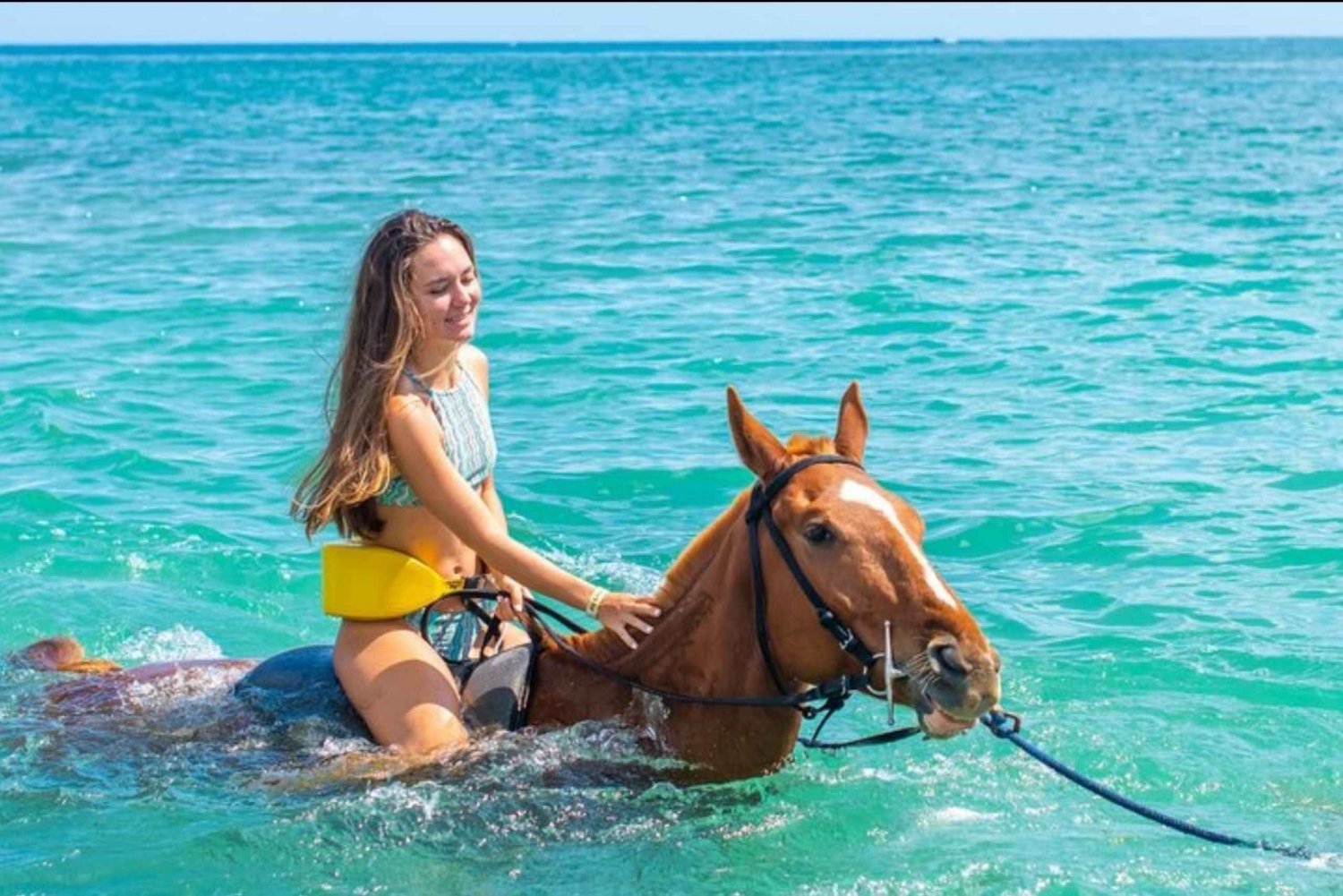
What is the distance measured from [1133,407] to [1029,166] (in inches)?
799

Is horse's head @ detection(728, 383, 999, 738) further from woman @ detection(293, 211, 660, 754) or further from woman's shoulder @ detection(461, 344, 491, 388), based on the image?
woman's shoulder @ detection(461, 344, 491, 388)

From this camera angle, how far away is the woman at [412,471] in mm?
5652

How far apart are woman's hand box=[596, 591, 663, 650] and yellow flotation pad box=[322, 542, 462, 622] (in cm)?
64

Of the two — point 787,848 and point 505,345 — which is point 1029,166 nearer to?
point 505,345

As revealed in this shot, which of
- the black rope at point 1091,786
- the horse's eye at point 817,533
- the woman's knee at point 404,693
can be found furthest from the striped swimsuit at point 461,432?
the black rope at point 1091,786

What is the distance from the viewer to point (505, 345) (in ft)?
52.8

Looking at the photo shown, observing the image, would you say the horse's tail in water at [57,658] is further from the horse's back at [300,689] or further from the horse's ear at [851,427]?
the horse's ear at [851,427]

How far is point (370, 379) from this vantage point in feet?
18.8

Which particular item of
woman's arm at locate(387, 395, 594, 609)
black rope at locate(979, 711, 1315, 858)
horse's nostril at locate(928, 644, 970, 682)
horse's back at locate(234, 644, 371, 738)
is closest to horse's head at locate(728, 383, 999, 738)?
horse's nostril at locate(928, 644, 970, 682)

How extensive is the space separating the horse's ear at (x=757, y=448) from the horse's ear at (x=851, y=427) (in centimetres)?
21

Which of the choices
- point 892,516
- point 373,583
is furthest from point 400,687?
point 892,516

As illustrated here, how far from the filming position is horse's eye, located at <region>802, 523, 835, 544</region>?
16.0 ft

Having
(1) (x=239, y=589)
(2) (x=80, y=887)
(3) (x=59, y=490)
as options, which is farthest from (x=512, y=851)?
(3) (x=59, y=490)

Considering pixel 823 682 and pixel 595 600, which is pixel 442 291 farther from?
pixel 823 682
